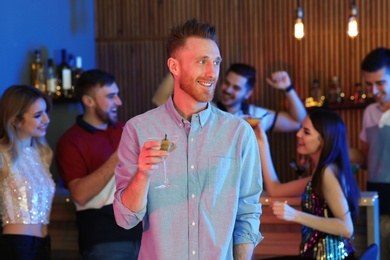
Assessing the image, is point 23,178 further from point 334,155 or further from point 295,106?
point 295,106

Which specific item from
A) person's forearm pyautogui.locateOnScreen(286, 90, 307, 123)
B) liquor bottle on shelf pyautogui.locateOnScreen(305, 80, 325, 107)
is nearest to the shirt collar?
person's forearm pyautogui.locateOnScreen(286, 90, 307, 123)

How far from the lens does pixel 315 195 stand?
3.88m

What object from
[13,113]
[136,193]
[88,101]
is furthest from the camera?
[88,101]

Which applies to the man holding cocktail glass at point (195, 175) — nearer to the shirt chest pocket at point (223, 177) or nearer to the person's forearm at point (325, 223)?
the shirt chest pocket at point (223, 177)

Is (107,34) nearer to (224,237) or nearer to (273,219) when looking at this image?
(273,219)

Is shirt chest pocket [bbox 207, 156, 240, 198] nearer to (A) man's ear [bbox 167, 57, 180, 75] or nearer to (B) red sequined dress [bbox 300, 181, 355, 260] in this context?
(A) man's ear [bbox 167, 57, 180, 75]

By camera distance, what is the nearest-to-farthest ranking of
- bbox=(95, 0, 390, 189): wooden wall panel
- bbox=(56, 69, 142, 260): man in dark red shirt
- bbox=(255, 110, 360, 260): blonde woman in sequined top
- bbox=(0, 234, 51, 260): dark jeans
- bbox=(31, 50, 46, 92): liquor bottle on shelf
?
bbox=(0, 234, 51, 260): dark jeans < bbox=(255, 110, 360, 260): blonde woman in sequined top < bbox=(56, 69, 142, 260): man in dark red shirt < bbox=(31, 50, 46, 92): liquor bottle on shelf < bbox=(95, 0, 390, 189): wooden wall panel

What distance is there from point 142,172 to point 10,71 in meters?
2.34

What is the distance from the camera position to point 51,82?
4938 millimetres

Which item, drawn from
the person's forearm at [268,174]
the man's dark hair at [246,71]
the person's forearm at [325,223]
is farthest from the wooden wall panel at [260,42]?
the person's forearm at [325,223]

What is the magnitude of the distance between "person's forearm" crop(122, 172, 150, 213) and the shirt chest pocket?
0.27 m

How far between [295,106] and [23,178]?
8.43ft

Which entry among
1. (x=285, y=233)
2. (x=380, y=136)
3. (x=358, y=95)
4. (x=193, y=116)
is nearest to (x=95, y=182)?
(x=285, y=233)

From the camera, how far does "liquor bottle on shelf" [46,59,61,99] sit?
16.2 ft
